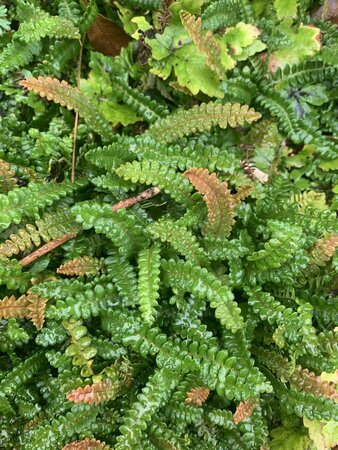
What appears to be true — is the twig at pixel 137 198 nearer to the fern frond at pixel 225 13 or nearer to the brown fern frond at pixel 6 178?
the brown fern frond at pixel 6 178

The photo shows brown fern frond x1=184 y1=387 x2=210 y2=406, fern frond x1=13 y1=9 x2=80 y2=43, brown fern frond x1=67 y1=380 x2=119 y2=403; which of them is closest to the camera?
brown fern frond x1=67 y1=380 x2=119 y2=403

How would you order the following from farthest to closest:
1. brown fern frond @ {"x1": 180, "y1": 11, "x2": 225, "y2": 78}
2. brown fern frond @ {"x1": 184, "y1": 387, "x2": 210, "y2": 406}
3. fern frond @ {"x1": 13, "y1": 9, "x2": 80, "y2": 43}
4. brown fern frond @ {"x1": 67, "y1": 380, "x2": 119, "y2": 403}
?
fern frond @ {"x1": 13, "y1": 9, "x2": 80, "y2": 43}, brown fern frond @ {"x1": 180, "y1": 11, "x2": 225, "y2": 78}, brown fern frond @ {"x1": 184, "y1": 387, "x2": 210, "y2": 406}, brown fern frond @ {"x1": 67, "y1": 380, "x2": 119, "y2": 403}

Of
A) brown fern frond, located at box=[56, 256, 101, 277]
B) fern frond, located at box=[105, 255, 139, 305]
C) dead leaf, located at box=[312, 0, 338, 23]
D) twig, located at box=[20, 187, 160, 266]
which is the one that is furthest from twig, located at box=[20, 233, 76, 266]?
dead leaf, located at box=[312, 0, 338, 23]

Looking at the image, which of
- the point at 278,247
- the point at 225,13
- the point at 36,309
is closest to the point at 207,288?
the point at 278,247

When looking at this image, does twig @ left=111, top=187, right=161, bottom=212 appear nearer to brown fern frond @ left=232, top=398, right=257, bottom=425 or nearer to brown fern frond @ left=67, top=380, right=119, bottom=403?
brown fern frond @ left=67, top=380, right=119, bottom=403

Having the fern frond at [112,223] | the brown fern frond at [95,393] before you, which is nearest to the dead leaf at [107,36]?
the fern frond at [112,223]

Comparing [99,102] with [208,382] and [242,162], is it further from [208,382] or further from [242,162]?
[208,382]

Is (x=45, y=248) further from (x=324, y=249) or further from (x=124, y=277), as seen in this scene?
(x=324, y=249)
